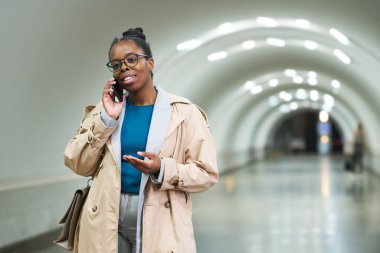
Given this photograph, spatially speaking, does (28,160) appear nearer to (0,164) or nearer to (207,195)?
(0,164)

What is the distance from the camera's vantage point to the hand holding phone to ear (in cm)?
393

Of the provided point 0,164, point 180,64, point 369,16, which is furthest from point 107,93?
point 180,64

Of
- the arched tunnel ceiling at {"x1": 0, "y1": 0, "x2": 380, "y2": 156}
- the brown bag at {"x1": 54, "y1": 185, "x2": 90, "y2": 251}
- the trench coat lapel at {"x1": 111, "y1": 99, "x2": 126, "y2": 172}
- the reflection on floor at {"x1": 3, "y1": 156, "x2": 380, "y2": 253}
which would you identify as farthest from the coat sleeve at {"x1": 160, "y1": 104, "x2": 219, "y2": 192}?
the reflection on floor at {"x1": 3, "y1": 156, "x2": 380, "y2": 253}

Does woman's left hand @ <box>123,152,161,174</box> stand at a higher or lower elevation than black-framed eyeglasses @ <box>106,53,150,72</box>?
lower

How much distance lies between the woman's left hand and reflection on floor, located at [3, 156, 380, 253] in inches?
234

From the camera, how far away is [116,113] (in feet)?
12.9

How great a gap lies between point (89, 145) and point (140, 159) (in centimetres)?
35

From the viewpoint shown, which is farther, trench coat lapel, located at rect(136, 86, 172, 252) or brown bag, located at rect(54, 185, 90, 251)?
brown bag, located at rect(54, 185, 90, 251)

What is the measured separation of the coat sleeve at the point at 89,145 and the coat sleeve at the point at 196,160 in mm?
341

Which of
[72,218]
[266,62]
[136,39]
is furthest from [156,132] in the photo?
[266,62]

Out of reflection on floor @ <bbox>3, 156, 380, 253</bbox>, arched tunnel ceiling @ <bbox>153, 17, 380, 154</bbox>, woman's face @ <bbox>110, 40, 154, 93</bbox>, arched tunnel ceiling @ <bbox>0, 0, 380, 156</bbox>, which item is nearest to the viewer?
woman's face @ <bbox>110, 40, 154, 93</bbox>

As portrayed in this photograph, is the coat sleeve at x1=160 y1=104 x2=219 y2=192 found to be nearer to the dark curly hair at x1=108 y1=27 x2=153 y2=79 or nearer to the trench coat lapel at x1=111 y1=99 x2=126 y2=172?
the trench coat lapel at x1=111 y1=99 x2=126 y2=172

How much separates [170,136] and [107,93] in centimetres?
39

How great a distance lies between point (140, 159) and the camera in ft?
12.3
